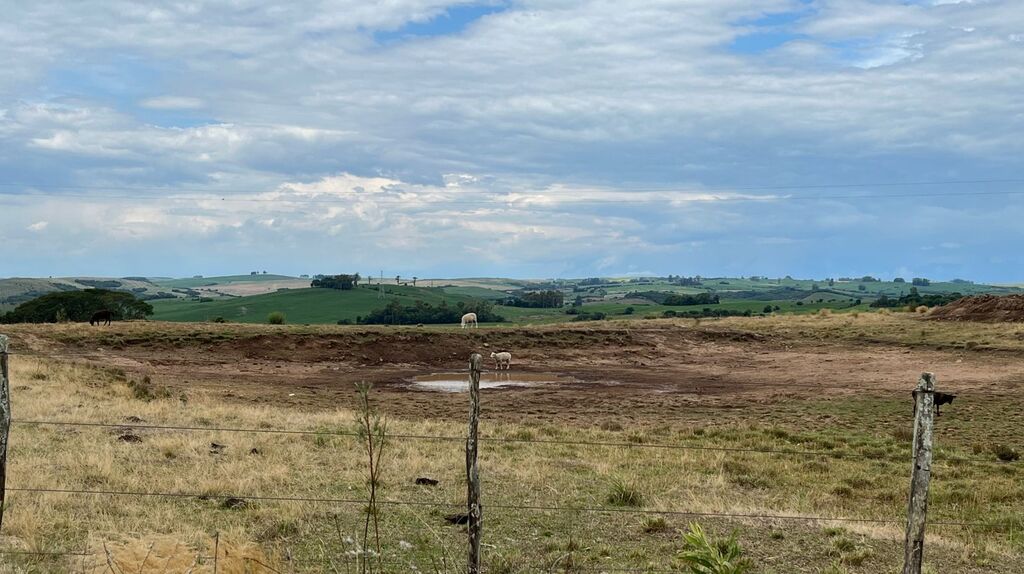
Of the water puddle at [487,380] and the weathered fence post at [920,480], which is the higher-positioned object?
the weathered fence post at [920,480]

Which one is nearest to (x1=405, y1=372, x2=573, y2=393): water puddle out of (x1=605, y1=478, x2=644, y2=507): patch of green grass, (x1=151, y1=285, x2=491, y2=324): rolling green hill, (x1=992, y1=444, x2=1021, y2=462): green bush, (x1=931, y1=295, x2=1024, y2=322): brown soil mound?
(x1=992, y1=444, x2=1021, y2=462): green bush

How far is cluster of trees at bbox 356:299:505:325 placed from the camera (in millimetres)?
87906

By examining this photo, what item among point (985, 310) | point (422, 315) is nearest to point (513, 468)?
point (985, 310)

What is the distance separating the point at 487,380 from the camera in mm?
35938

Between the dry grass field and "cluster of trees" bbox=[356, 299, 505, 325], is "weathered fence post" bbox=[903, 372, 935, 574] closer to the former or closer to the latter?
the dry grass field

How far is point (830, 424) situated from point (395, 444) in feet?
42.6

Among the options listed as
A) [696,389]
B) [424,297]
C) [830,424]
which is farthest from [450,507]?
[424,297]

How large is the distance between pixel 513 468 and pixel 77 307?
197 ft

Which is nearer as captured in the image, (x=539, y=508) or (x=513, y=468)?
(x=539, y=508)

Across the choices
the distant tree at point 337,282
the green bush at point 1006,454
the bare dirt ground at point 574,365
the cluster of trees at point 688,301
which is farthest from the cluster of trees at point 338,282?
the green bush at point 1006,454

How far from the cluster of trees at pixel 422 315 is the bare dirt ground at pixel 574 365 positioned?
1550 inches

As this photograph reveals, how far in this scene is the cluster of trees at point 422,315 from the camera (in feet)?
288

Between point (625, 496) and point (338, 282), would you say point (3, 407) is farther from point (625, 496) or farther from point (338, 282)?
point (338, 282)

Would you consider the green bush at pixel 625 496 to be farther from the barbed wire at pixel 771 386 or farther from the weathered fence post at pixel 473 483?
the barbed wire at pixel 771 386
